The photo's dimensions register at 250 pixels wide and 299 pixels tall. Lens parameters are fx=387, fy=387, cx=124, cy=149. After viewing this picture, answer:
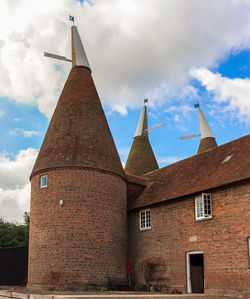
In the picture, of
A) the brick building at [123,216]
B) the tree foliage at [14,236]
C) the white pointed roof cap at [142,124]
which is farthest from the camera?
the tree foliage at [14,236]

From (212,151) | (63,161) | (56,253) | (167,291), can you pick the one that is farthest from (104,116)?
(167,291)

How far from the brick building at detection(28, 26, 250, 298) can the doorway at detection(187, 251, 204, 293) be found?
5 centimetres

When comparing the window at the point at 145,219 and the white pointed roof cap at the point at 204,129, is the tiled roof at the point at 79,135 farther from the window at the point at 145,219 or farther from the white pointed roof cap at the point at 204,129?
the white pointed roof cap at the point at 204,129

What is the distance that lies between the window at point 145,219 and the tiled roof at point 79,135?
102 inches

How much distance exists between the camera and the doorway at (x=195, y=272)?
18.1m

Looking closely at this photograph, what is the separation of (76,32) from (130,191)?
12.0 meters

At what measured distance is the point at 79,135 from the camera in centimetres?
2134

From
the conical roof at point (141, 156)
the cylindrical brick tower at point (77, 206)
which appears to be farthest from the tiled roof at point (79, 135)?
the conical roof at point (141, 156)

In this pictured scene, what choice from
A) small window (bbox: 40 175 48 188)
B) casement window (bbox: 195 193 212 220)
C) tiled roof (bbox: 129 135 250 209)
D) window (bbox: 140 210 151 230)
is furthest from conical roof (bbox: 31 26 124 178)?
casement window (bbox: 195 193 212 220)

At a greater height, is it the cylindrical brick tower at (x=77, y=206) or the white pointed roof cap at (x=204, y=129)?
the white pointed roof cap at (x=204, y=129)

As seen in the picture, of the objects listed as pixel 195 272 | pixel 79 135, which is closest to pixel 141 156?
pixel 79 135

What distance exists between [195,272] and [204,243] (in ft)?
5.77

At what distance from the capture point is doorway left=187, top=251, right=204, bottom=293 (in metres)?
18.1

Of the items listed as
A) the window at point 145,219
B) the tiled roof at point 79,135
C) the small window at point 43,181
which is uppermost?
the tiled roof at point 79,135
